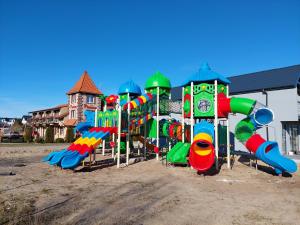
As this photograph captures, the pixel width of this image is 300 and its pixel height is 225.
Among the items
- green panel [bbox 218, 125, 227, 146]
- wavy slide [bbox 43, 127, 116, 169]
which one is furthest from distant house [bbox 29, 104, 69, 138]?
green panel [bbox 218, 125, 227, 146]

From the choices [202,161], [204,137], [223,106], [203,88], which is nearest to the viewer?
[202,161]

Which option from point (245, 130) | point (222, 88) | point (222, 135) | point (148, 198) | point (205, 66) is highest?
point (205, 66)

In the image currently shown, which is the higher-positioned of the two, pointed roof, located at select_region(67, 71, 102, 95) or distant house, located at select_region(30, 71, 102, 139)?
pointed roof, located at select_region(67, 71, 102, 95)

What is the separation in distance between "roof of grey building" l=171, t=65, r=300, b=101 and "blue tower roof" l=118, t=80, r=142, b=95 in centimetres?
1040

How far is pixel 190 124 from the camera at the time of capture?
15266 mm

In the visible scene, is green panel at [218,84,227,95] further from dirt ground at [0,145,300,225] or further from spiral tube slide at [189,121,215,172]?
dirt ground at [0,145,300,225]

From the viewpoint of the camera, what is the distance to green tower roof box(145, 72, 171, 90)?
59.1 ft

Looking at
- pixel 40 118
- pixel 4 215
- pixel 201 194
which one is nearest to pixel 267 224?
pixel 201 194

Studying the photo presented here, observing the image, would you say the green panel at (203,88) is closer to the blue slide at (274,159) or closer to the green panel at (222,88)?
the green panel at (222,88)

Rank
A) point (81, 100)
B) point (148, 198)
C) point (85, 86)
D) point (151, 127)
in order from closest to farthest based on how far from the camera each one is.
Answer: point (148, 198)
point (151, 127)
point (81, 100)
point (85, 86)

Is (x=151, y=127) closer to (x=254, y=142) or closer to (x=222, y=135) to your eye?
(x=222, y=135)

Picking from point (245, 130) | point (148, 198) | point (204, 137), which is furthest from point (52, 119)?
point (148, 198)

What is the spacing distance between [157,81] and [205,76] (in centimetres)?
446

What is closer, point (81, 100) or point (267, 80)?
point (267, 80)
